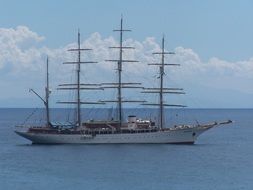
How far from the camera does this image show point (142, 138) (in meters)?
126

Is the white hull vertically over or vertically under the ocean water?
over

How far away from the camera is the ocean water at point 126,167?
79625mm

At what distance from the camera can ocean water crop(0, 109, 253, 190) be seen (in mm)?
79625

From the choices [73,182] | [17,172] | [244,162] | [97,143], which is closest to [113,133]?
[97,143]

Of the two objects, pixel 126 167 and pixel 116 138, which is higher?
pixel 116 138

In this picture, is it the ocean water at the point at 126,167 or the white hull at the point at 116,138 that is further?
the white hull at the point at 116,138

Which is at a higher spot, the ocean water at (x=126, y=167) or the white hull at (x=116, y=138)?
the white hull at (x=116, y=138)

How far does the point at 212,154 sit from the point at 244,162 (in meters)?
11.6

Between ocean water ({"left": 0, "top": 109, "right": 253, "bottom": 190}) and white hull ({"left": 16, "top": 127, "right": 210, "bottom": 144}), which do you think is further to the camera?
white hull ({"left": 16, "top": 127, "right": 210, "bottom": 144})

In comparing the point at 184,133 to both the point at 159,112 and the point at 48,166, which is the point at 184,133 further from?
the point at 48,166

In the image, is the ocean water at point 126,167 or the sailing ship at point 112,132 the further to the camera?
the sailing ship at point 112,132

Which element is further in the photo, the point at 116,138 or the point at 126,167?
the point at 116,138

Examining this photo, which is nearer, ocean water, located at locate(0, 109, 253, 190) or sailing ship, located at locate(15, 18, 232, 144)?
ocean water, located at locate(0, 109, 253, 190)

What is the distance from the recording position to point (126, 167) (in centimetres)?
9481
